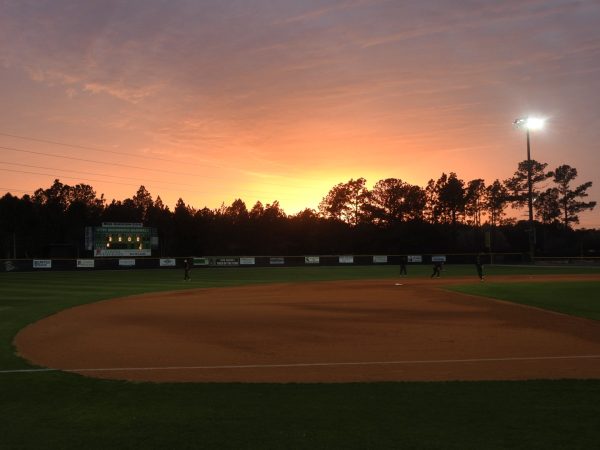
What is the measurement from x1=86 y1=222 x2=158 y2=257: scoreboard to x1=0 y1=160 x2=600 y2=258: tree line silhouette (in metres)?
47.2

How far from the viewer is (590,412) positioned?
619 centimetres

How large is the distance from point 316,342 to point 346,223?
370 feet

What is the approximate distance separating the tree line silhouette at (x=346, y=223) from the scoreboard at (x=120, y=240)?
47174mm

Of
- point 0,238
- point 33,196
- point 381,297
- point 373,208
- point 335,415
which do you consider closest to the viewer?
point 335,415

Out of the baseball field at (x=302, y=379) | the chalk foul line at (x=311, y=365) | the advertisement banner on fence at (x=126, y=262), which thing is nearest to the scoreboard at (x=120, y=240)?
the advertisement banner on fence at (x=126, y=262)

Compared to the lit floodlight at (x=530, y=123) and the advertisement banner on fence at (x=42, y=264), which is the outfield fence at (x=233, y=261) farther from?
the lit floodlight at (x=530, y=123)

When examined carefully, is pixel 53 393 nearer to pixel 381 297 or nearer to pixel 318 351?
pixel 318 351

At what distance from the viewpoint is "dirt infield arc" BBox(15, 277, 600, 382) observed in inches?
359

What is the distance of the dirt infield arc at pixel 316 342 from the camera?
911 centimetres

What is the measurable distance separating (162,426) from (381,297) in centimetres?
2070

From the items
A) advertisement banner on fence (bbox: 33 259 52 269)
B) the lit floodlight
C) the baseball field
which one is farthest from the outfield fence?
the baseball field

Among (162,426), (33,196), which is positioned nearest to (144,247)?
(162,426)

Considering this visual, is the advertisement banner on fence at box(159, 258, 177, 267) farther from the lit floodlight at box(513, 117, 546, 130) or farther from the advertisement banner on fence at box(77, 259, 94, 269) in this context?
the lit floodlight at box(513, 117, 546, 130)

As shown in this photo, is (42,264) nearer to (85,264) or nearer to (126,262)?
(85,264)
